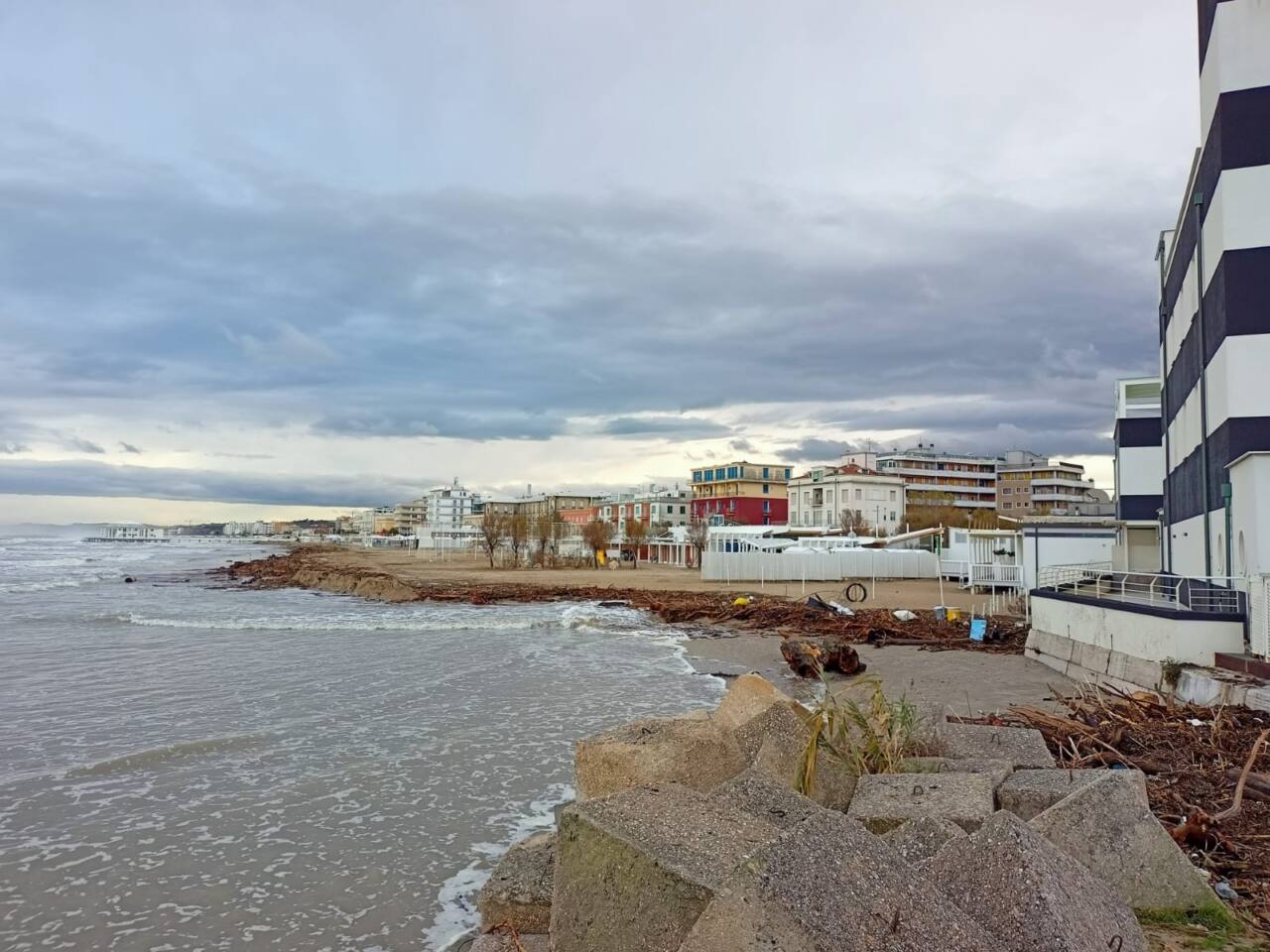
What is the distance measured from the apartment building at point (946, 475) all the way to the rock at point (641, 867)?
116249mm

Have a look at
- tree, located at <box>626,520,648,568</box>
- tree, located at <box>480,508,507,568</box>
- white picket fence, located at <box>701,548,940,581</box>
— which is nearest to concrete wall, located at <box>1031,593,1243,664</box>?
white picket fence, located at <box>701,548,940,581</box>

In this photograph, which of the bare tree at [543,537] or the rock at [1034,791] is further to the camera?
the bare tree at [543,537]

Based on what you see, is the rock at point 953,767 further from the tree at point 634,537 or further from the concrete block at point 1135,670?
the tree at point 634,537

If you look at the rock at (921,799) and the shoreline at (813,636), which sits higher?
the rock at (921,799)

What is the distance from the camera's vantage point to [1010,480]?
408 ft

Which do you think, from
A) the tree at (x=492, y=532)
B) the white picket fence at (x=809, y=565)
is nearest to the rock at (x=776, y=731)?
the white picket fence at (x=809, y=565)

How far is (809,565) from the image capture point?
4703 centimetres

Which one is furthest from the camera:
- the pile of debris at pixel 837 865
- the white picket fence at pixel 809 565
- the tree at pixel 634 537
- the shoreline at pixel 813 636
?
the tree at pixel 634 537

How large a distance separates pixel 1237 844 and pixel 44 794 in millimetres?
10467

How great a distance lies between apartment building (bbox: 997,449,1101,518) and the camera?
397ft

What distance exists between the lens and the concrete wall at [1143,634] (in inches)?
473

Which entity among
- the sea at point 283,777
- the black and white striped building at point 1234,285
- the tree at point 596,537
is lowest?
the sea at point 283,777

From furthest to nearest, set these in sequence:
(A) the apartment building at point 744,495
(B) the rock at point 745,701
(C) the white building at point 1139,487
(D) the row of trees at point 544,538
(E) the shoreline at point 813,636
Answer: (A) the apartment building at point 744,495 → (D) the row of trees at point 544,538 → (C) the white building at point 1139,487 → (E) the shoreline at point 813,636 → (B) the rock at point 745,701

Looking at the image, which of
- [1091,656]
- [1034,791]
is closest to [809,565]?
[1091,656]
